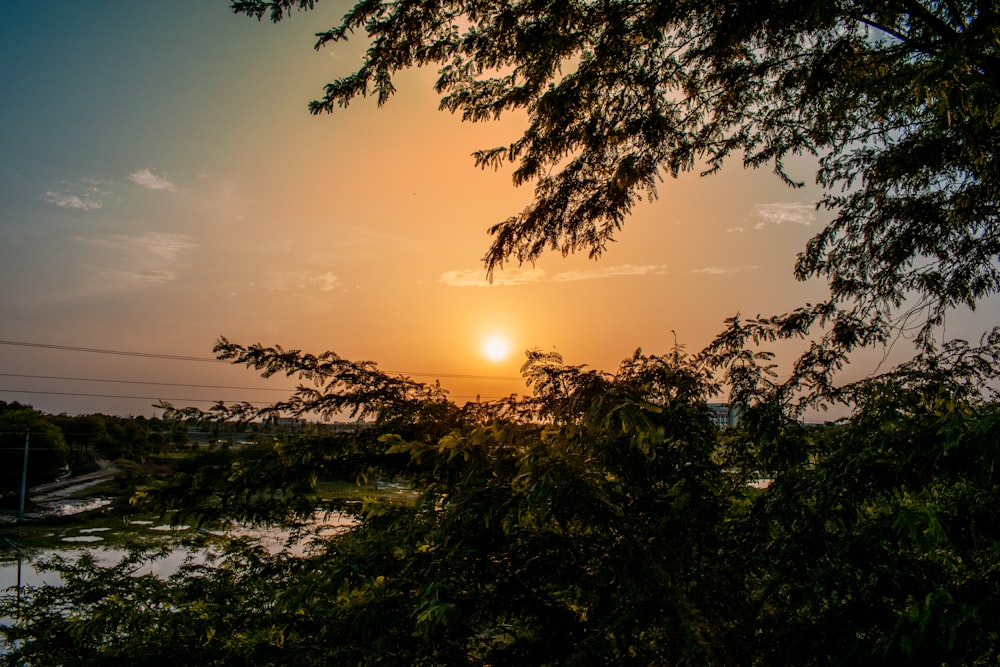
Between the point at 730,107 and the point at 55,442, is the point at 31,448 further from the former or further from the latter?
the point at 730,107

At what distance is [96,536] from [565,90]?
98.3 feet

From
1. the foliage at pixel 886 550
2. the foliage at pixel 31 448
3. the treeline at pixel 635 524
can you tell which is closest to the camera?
the foliage at pixel 886 550

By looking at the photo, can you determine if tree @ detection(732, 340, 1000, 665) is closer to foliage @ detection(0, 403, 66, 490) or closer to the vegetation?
the vegetation

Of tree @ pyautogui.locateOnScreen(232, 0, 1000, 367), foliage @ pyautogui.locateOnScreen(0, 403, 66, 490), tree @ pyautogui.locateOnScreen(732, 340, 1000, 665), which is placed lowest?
foliage @ pyautogui.locateOnScreen(0, 403, 66, 490)

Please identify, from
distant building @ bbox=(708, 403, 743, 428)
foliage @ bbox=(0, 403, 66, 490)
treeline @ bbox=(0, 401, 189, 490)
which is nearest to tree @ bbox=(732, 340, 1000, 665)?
distant building @ bbox=(708, 403, 743, 428)

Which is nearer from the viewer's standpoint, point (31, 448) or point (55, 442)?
point (31, 448)

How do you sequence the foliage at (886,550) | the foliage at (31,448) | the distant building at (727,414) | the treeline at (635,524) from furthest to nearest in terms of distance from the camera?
the foliage at (31,448), the distant building at (727,414), the treeline at (635,524), the foliage at (886,550)

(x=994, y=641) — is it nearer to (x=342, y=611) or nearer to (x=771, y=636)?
(x=771, y=636)

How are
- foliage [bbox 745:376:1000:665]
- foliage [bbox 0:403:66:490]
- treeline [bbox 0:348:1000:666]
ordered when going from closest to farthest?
1. foliage [bbox 745:376:1000:665]
2. treeline [bbox 0:348:1000:666]
3. foliage [bbox 0:403:66:490]

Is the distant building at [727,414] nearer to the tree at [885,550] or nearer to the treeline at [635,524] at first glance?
the treeline at [635,524]

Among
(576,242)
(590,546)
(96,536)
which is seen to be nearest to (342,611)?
(590,546)

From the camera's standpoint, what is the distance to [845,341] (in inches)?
245

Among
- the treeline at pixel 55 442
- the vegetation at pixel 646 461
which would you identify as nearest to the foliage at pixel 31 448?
the treeline at pixel 55 442

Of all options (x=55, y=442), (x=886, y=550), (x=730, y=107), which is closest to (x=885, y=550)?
(x=886, y=550)
